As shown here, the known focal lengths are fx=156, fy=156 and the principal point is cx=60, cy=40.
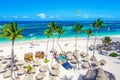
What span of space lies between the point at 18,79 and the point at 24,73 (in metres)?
2.33

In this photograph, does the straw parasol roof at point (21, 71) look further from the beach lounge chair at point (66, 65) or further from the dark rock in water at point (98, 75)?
the dark rock in water at point (98, 75)

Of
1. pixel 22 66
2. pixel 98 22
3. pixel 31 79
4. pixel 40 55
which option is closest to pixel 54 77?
pixel 31 79

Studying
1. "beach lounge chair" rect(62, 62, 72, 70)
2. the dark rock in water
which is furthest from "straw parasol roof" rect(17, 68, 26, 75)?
the dark rock in water

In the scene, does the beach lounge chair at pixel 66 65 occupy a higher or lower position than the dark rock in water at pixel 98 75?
lower

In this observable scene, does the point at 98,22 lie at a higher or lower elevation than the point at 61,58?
higher

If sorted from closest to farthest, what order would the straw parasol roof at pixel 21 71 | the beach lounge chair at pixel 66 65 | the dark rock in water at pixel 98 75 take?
the dark rock in water at pixel 98 75 → the straw parasol roof at pixel 21 71 → the beach lounge chair at pixel 66 65

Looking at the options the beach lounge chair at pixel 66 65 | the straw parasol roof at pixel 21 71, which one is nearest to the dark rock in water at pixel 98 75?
the beach lounge chair at pixel 66 65

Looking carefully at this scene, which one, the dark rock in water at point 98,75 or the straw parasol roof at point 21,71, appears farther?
the straw parasol roof at point 21,71

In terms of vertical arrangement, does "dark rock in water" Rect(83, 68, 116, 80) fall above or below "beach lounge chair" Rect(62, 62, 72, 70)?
above

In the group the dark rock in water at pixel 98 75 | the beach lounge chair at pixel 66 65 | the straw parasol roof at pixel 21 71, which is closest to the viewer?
the dark rock in water at pixel 98 75

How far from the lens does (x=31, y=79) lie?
95.7 feet

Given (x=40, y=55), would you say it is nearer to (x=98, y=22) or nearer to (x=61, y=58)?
(x=61, y=58)

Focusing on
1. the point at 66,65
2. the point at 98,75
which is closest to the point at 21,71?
the point at 66,65

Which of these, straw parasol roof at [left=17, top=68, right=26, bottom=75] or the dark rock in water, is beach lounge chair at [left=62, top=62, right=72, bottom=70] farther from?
straw parasol roof at [left=17, top=68, right=26, bottom=75]
